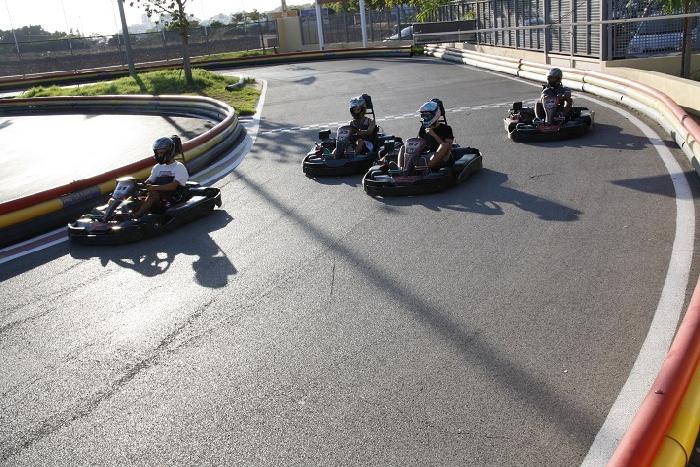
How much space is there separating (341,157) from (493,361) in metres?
7.15

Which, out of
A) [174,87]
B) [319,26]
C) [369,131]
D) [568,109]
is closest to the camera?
[369,131]

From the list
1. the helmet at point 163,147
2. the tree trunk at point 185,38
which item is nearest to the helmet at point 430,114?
the helmet at point 163,147

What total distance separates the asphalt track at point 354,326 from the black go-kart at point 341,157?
3.23 feet

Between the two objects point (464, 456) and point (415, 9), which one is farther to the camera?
point (415, 9)

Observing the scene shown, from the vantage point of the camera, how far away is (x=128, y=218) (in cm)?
934

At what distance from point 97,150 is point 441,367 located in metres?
14.5

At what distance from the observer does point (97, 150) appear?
17625 mm

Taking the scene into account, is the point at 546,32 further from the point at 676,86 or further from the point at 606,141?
the point at 606,141

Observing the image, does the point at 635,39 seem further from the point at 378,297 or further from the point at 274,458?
the point at 274,458

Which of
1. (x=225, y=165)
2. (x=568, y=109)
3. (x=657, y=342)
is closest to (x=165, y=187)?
(x=225, y=165)

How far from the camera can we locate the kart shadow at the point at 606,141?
1143cm

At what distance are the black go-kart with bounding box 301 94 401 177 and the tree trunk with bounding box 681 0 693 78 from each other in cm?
791

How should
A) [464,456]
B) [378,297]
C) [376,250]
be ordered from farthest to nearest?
[376,250]
[378,297]
[464,456]

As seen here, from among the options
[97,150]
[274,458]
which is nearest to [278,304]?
[274,458]
